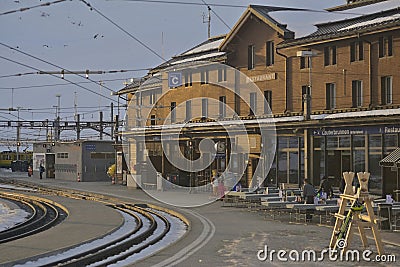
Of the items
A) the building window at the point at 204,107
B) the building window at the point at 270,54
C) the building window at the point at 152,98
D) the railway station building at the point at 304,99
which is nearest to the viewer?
the railway station building at the point at 304,99

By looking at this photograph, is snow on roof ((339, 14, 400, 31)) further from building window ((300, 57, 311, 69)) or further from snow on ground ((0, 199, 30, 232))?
snow on ground ((0, 199, 30, 232))

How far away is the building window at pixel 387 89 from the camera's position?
28.7 meters

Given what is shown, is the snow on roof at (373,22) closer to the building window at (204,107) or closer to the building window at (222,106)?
the building window at (222,106)

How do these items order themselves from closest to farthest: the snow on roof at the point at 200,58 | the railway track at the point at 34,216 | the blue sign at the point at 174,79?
the railway track at the point at 34,216, the snow on roof at the point at 200,58, the blue sign at the point at 174,79

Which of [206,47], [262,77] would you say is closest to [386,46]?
[262,77]

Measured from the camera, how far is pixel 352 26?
100 feet

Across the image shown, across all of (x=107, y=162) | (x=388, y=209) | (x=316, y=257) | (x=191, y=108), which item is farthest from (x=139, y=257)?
(x=107, y=162)

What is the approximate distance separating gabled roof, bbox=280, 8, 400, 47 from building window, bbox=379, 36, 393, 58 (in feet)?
2.47

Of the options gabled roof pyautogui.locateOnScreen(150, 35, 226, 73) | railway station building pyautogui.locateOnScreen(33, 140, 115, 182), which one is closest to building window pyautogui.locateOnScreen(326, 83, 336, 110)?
gabled roof pyautogui.locateOnScreen(150, 35, 226, 73)

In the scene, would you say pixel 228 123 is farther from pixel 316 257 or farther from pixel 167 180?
pixel 316 257

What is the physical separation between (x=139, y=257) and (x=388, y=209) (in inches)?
316

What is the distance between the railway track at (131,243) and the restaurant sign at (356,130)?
7800 millimetres

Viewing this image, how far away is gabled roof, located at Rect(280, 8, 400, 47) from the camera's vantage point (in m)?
28.2

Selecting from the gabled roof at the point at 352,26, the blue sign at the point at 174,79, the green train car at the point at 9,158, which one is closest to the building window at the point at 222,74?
the blue sign at the point at 174,79
